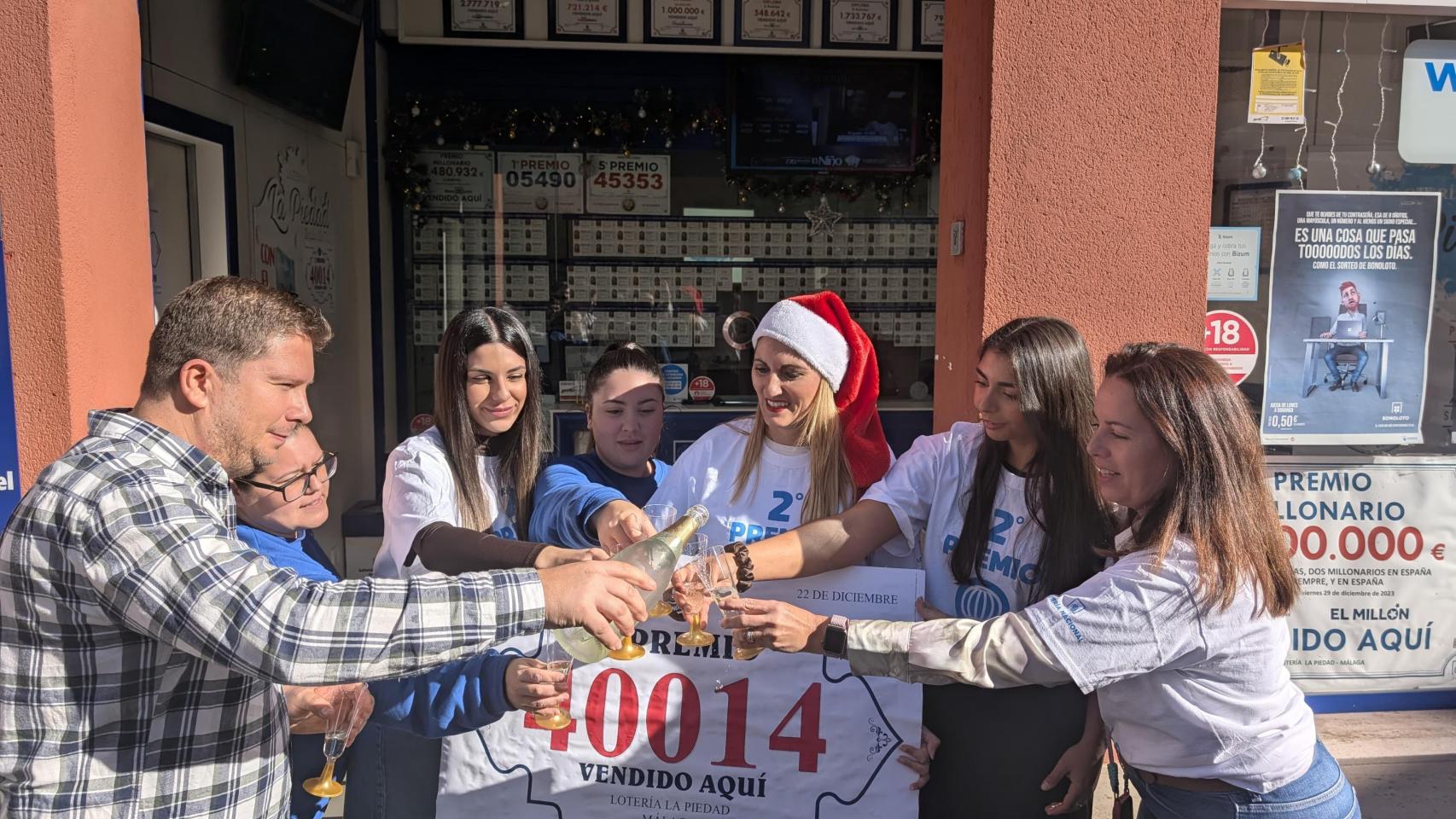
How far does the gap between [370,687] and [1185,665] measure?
182 cm

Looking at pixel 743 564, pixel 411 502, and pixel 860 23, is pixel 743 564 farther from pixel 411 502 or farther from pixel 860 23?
pixel 860 23

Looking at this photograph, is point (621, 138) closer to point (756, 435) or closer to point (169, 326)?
point (756, 435)

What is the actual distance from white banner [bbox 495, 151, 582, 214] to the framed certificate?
2.14 meters

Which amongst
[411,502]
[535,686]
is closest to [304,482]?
[411,502]

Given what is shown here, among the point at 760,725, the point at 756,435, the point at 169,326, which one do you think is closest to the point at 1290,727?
the point at 760,725

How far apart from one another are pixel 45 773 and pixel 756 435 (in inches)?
73.3

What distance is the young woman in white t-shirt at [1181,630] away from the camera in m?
1.96

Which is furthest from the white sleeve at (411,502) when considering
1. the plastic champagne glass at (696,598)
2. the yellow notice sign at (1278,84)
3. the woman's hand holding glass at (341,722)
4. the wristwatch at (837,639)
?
the yellow notice sign at (1278,84)

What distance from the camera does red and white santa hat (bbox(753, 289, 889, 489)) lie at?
2803 millimetres

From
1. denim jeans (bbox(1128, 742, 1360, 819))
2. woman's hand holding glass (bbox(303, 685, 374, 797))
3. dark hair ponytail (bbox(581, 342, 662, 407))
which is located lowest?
denim jeans (bbox(1128, 742, 1360, 819))

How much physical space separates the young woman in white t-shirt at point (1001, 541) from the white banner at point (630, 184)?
517 centimetres

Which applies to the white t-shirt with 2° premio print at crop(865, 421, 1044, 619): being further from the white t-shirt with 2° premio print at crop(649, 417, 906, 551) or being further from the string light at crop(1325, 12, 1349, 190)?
the string light at crop(1325, 12, 1349, 190)

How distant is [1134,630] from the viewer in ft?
6.41

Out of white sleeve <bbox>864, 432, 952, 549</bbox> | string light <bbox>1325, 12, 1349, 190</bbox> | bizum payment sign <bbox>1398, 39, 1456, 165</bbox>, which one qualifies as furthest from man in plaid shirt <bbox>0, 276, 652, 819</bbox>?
bizum payment sign <bbox>1398, 39, 1456, 165</bbox>
